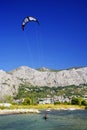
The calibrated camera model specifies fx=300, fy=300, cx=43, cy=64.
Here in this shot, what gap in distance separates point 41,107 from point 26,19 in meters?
123

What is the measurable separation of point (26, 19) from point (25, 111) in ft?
297

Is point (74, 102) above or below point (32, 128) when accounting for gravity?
above

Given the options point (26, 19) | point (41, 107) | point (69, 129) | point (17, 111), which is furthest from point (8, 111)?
point (26, 19)

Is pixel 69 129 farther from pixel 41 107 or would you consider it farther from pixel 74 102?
pixel 74 102

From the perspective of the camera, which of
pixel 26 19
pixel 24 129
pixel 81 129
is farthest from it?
pixel 24 129

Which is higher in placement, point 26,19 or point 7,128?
point 26,19

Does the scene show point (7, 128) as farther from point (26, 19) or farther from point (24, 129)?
point (26, 19)

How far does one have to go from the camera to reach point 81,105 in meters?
187

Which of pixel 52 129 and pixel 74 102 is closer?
pixel 52 129

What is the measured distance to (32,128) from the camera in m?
65.8

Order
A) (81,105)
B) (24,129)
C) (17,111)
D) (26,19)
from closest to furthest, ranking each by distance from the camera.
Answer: (26,19) < (24,129) < (17,111) < (81,105)

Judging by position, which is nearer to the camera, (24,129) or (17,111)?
(24,129)

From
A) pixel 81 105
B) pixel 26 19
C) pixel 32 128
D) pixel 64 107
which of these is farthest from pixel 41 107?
pixel 26 19

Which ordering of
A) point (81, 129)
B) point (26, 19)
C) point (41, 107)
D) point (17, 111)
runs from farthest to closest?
point (41, 107)
point (17, 111)
point (81, 129)
point (26, 19)
